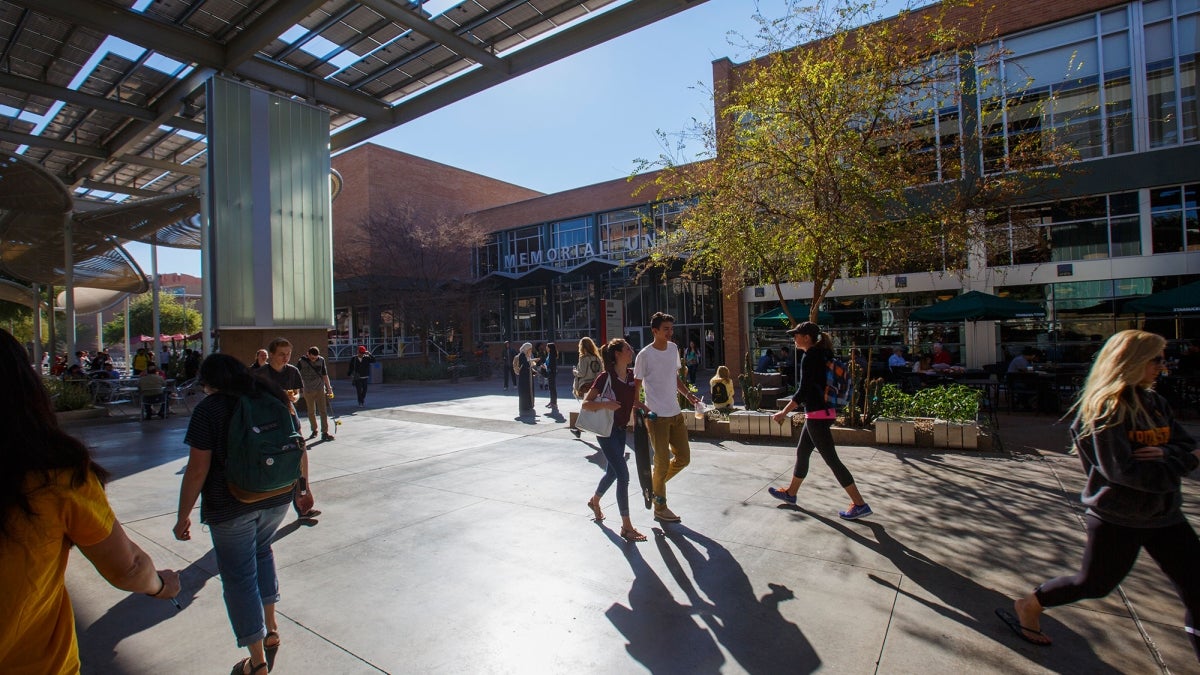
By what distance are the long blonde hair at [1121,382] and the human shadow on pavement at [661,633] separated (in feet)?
7.03

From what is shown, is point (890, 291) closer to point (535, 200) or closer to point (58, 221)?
point (535, 200)

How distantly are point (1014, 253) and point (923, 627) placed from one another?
1778 cm

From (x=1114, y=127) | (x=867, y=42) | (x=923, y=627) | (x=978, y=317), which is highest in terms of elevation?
(x=1114, y=127)

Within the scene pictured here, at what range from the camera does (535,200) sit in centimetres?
3353

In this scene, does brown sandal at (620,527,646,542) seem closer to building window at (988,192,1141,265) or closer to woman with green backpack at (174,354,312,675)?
woman with green backpack at (174,354,312,675)

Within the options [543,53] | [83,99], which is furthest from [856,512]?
[83,99]

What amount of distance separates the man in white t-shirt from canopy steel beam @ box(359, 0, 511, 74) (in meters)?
9.55

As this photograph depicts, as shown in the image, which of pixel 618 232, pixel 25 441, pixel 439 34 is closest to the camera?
pixel 25 441

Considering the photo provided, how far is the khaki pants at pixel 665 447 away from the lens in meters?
5.11

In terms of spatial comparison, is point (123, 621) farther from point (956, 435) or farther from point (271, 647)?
point (956, 435)

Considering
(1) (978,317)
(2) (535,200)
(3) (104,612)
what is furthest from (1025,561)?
(2) (535,200)

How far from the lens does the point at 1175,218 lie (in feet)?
50.6

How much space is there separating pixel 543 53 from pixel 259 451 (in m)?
12.2

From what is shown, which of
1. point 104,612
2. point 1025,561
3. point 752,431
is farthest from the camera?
point 752,431
